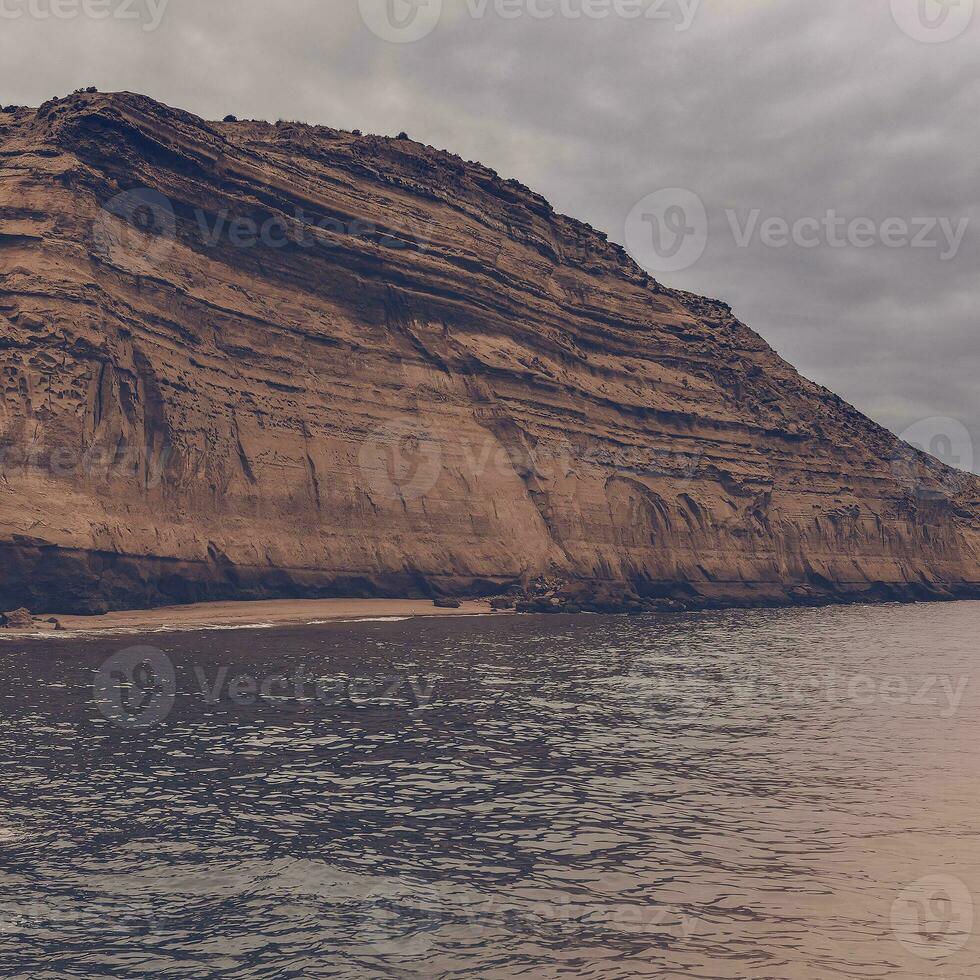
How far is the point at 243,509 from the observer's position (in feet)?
209

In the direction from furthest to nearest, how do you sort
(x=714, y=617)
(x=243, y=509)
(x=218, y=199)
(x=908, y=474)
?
1. (x=908, y=474)
2. (x=714, y=617)
3. (x=218, y=199)
4. (x=243, y=509)

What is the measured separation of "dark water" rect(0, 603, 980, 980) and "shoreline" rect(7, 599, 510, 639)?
1142 cm

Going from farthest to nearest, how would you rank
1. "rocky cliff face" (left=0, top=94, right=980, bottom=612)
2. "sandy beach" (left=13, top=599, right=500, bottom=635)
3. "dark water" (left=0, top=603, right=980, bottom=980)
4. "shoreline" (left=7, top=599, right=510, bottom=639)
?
"rocky cliff face" (left=0, top=94, right=980, bottom=612)
"sandy beach" (left=13, top=599, right=500, bottom=635)
"shoreline" (left=7, top=599, right=510, bottom=639)
"dark water" (left=0, top=603, right=980, bottom=980)

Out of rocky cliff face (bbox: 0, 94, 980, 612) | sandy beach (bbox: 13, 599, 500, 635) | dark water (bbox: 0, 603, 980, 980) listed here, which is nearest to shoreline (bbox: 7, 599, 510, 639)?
sandy beach (bbox: 13, 599, 500, 635)

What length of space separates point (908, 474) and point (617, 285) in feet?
159

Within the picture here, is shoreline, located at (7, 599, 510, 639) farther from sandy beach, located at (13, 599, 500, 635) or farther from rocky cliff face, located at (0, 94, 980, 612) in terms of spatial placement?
rocky cliff face, located at (0, 94, 980, 612)

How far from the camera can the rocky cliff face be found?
56.2 metres

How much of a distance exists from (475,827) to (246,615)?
138 ft

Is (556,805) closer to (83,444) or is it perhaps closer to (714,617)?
(83,444)

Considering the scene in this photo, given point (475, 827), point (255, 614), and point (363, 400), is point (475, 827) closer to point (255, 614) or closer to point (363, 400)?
point (255, 614)

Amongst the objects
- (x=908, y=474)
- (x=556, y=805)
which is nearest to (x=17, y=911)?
(x=556, y=805)

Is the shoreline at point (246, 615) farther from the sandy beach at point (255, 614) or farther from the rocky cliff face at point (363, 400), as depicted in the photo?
the rocky cliff face at point (363, 400)

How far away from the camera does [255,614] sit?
58.0m

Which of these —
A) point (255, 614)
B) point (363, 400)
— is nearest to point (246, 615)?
point (255, 614)
